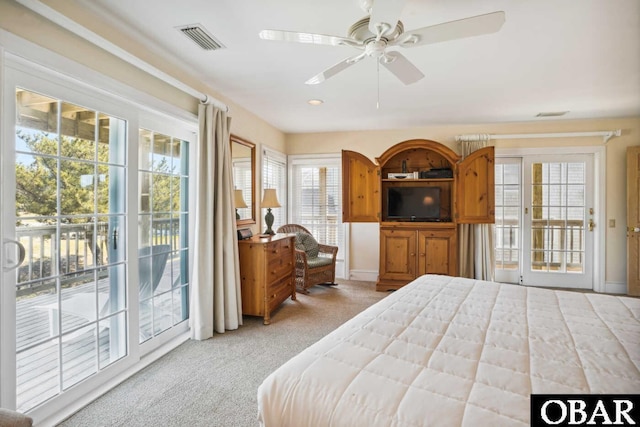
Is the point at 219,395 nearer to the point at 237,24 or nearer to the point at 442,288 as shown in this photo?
the point at 442,288

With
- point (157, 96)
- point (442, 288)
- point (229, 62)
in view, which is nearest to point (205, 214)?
point (157, 96)

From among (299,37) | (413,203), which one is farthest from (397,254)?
(299,37)

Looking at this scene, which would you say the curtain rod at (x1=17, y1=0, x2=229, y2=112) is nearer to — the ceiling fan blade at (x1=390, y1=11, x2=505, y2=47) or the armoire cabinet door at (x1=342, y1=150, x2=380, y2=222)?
the ceiling fan blade at (x1=390, y1=11, x2=505, y2=47)

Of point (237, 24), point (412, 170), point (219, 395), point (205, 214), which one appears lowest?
point (219, 395)

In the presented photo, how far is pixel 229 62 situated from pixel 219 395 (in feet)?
8.56

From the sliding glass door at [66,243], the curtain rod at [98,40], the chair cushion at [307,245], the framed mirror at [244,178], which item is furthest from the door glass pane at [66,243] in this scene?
the chair cushion at [307,245]

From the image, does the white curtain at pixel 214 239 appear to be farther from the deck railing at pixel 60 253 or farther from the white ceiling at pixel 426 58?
the deck railing at pixel 60 253

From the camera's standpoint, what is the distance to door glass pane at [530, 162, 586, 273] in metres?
4.96

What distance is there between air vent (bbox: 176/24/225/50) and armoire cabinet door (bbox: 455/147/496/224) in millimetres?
3561

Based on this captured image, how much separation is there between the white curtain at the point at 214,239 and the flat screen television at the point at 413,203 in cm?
260

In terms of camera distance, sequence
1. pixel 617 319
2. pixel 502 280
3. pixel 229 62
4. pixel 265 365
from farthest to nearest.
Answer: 1. pixel 502 280
2. pixel 229 62
3. pixel 265 365
4. pixel 617 319

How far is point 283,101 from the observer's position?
4.04 meters

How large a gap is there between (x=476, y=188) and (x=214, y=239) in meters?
3.53

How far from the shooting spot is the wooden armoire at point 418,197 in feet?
15.4
